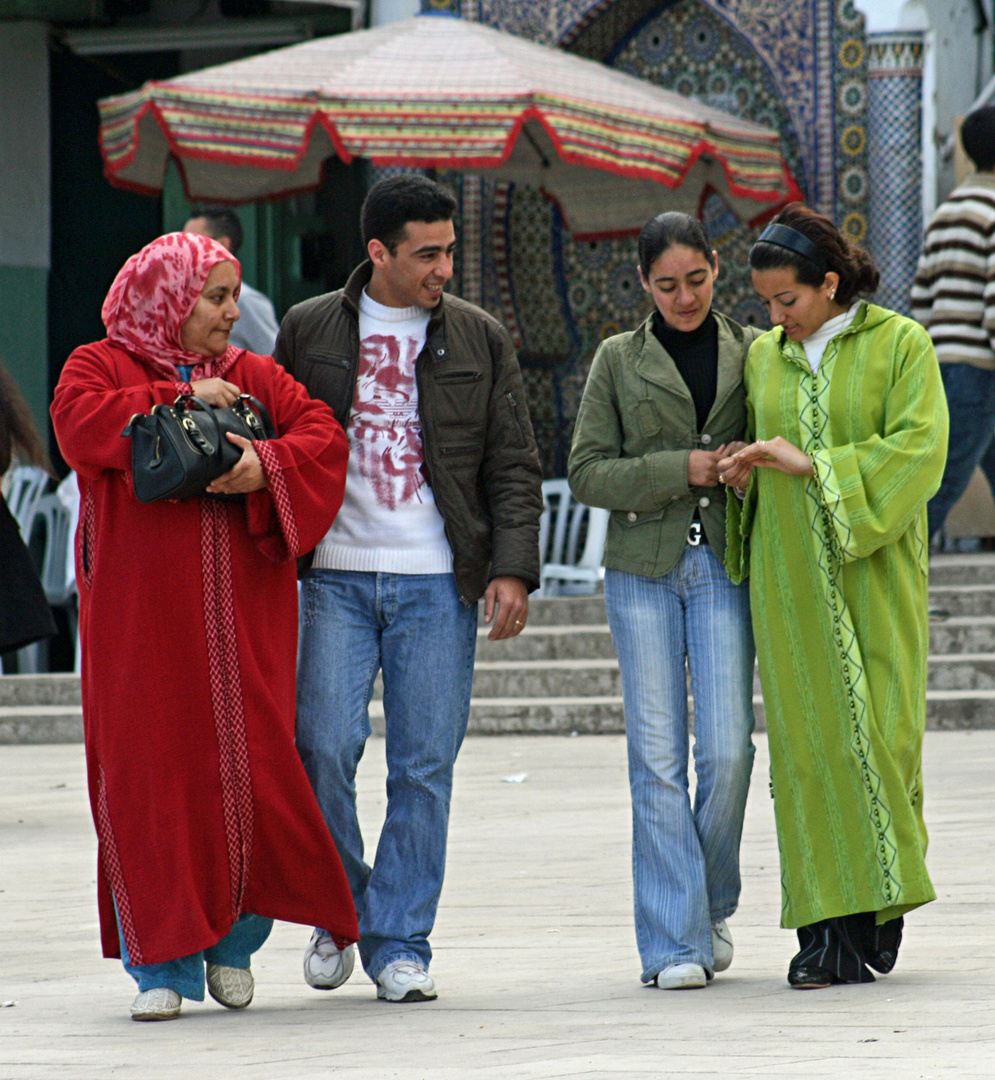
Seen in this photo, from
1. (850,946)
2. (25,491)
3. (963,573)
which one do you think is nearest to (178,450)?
(850,946)

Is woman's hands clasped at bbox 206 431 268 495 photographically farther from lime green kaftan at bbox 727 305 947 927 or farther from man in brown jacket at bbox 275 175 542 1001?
lime green kaftan at bbox 727 305 947 927

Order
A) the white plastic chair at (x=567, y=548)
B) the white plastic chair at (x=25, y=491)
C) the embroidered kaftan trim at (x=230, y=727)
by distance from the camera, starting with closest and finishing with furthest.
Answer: the embroidered kaftan trim at (x=230, y=727) < the white plastic chair at (x=567, y=548) < the white plastic chair at (x=25, y=491)

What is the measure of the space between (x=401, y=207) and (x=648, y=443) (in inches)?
28.5

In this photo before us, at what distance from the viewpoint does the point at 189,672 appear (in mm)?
3758

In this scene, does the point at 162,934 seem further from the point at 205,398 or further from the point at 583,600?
the point at 583,600

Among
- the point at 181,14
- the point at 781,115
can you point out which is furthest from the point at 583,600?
the point at 181,14

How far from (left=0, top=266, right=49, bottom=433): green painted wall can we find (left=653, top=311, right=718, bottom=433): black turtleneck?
26.0 feet

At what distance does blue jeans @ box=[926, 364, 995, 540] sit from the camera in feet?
25.0

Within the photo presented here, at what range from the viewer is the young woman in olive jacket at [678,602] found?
398 cm

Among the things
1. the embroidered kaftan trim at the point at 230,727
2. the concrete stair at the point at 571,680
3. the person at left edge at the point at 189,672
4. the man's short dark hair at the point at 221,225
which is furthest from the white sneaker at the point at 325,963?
the concrete stair at the point at 571,680

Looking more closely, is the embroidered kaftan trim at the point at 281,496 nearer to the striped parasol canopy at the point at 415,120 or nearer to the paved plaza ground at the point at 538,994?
the paved plaza ground at the point at 538,994

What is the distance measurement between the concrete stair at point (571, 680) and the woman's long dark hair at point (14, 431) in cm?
220

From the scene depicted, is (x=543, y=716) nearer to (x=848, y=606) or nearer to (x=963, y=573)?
(x=963, y=573)

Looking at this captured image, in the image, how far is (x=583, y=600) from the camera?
9086 millimetres
